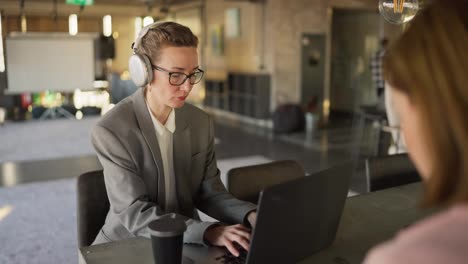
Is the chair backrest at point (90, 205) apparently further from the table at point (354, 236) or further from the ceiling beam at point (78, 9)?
the ceiling beam at point (78, 9)

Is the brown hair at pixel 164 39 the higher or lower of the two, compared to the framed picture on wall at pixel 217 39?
lower

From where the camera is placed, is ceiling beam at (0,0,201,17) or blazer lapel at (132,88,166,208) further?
ceiling beam at (0,0,201,17)

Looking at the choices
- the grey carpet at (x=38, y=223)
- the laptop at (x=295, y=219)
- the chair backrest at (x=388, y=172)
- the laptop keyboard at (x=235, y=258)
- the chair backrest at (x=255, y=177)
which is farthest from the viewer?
the grey carpet at (x=38, y=223)

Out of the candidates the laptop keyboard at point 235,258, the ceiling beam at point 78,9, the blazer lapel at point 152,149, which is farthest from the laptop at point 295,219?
the ceiling beam at point 78,9

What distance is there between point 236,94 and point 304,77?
173cm

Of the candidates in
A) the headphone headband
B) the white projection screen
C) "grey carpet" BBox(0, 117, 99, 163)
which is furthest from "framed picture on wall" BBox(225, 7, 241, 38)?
the headphone headband

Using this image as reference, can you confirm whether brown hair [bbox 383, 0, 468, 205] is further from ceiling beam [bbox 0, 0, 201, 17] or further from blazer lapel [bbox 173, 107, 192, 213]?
ceiling beam [bbox 0, 0, 201, 17]

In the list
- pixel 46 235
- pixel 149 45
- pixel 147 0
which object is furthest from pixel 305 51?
pixel 149 45

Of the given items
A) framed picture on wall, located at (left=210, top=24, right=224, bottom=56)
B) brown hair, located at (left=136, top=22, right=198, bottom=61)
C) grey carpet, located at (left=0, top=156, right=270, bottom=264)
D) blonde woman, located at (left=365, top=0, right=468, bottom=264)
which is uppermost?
framed picture on wall, located at (left=210, top=24, right=224, bottom=56)

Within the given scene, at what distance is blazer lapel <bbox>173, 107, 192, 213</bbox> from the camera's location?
170 cm

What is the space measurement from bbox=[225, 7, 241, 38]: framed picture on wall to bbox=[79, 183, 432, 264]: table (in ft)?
29.0

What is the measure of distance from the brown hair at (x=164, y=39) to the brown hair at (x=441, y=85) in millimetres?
1050

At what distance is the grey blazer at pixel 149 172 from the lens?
1.50 meters

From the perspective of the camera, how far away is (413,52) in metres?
0.60
